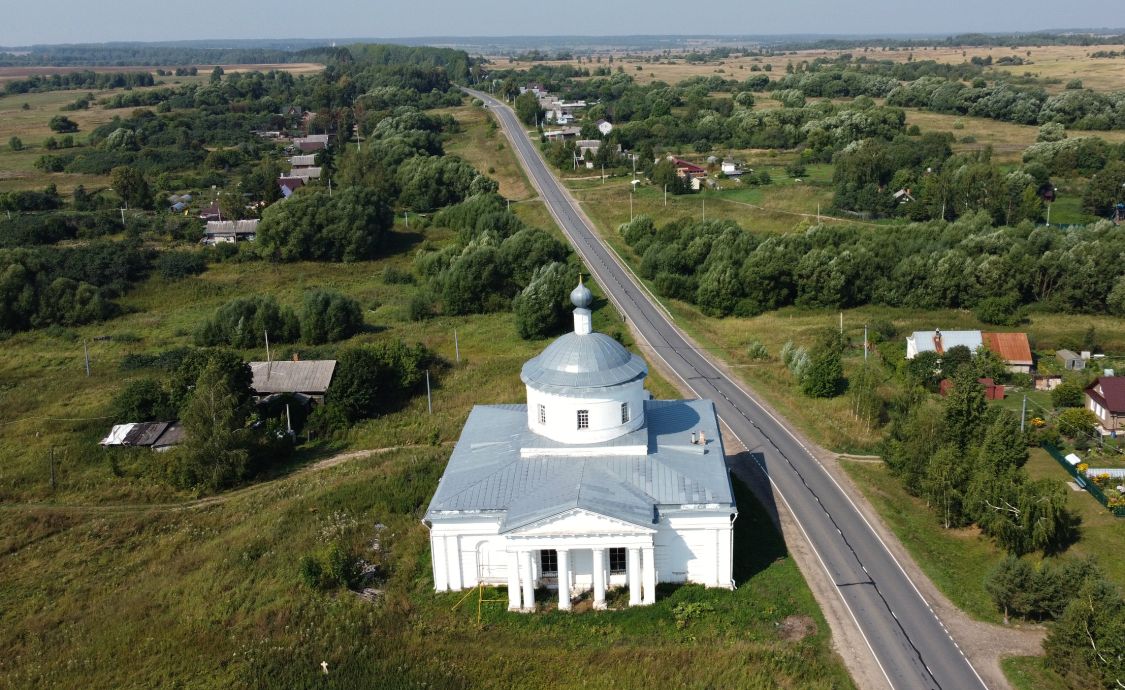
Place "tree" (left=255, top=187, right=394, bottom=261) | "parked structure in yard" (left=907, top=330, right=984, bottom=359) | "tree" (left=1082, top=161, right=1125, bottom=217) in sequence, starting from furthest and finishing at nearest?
1. "tree" (left=1082, top=161, right=1125, bottom=217)
2. "tree" (left=255, top=187, right=394, bottom=261)
3. "parked structure in yard" (left=907, top=330, right=984, bottom=359)

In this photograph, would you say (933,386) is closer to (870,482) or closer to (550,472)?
(870,482)

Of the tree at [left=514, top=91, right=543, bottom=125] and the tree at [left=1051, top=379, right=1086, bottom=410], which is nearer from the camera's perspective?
the tree at [left=1051, top=379, right=1086, bottom=410]

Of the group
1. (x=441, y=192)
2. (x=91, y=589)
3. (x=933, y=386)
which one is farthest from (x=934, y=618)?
(x=441, y=192)

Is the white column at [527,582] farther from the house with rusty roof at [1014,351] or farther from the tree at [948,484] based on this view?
the house with rusty roof at [1014,351]

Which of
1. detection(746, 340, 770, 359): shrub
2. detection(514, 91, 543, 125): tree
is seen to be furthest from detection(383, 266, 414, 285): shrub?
detection(514, 91, 543, 125): tree

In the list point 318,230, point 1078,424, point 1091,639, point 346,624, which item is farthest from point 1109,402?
point 318,230

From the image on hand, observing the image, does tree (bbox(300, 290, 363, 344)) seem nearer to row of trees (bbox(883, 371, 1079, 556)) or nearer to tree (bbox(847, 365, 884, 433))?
tree (bbox(847, 365, 884, 433))

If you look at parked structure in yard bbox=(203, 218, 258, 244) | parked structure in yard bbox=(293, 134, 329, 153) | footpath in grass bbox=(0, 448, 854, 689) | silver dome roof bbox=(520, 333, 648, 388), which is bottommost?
footpath in grass bbox=(0, 448, 854, 689)
